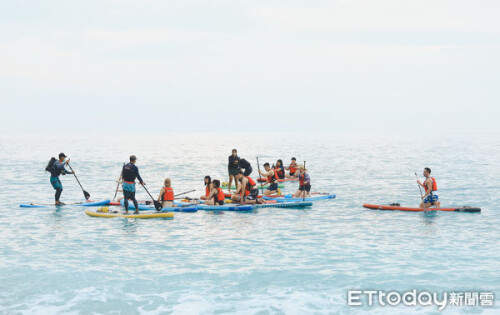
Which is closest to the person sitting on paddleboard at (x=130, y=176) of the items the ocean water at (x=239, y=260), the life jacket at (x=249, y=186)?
the ocean water at (x=239, y=260)

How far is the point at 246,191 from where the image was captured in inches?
979

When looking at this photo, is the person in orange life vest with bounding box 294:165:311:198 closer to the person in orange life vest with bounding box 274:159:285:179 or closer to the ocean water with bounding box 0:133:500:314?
the ocean water with bounding box 0:133:500:314

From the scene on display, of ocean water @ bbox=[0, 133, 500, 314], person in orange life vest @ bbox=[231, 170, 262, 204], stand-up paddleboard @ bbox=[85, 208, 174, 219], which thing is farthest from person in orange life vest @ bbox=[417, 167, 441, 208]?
stand-up paddleboard @ bbox=[85, 208, 174, 219]

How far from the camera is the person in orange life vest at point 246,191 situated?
24.5m

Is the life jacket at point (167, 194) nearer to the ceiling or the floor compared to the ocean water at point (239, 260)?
nearer to the ceiling

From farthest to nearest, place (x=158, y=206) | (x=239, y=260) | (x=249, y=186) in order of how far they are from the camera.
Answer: (x=249, y=186) → (x=158, y=206) → (x=239, y=260)

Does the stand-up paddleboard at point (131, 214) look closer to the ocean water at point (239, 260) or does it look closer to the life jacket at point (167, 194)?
the ocean water at point (239, 260)

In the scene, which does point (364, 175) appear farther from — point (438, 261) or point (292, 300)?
point (292, 300)

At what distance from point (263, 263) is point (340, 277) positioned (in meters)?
2.51

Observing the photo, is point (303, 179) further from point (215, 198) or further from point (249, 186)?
point (215, 198)

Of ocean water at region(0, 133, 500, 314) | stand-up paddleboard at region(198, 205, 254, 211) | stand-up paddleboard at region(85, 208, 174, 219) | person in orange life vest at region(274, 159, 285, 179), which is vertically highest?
person in orange life vest at region(274, 159, 285, 179)

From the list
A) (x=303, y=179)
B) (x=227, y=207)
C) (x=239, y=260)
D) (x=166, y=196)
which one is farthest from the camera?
(x=303, y=179)

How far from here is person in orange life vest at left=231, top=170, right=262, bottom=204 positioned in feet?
80.2

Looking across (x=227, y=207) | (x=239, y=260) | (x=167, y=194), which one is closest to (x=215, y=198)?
(x=227, y=207)
